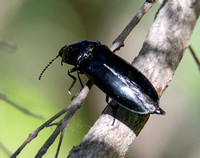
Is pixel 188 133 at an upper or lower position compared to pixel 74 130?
upper

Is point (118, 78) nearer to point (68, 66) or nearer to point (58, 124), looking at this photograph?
point (58, 124)

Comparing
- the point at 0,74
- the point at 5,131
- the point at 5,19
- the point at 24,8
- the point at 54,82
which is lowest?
the point at 5,131

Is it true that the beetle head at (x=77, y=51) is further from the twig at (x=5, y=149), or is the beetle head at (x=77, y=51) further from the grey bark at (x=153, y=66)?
the twig at (x=5, y=149)

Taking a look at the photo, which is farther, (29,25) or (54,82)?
(29,25)

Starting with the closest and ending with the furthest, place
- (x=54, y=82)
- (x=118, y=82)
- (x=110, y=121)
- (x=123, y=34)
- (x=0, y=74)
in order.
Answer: (x=110, y=121) < (x=118, y=82) < (x=123, y=34) < (x=0, y=74) < (x=54, y=82)

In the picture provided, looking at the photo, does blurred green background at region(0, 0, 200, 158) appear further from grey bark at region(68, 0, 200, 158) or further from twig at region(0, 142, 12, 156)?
grey bark at region(68, 0, 200, 158)

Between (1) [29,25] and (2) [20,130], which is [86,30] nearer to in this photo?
(1) [29,25]

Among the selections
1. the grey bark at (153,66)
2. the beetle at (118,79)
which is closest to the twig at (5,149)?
the beetle at (118,79)

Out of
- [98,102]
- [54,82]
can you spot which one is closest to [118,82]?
[98,102]

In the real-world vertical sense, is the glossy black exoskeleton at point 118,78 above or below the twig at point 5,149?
above
